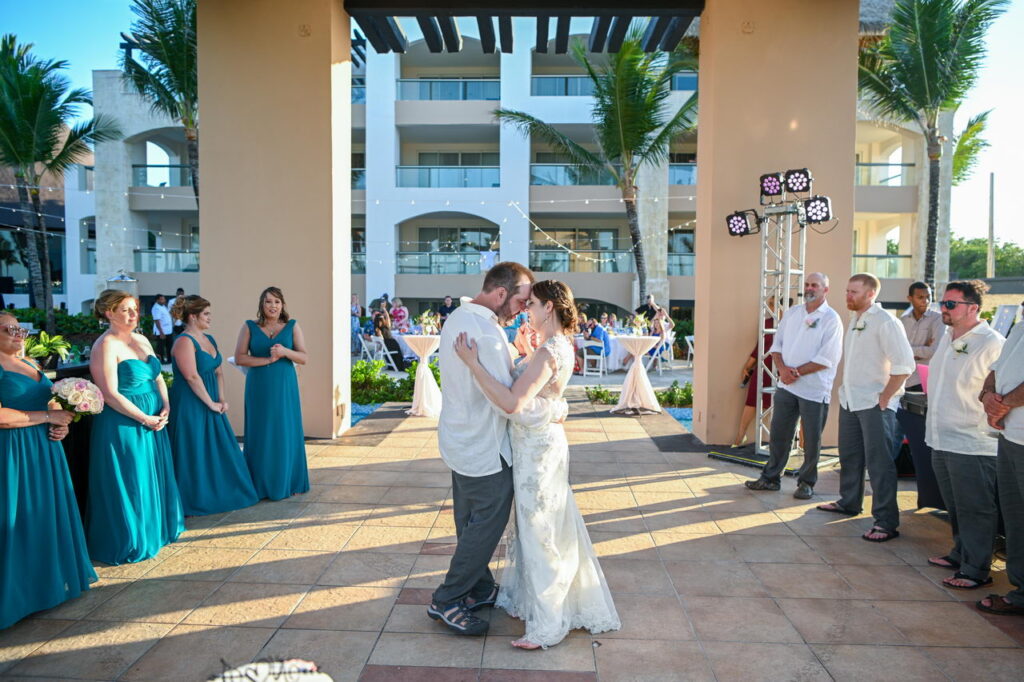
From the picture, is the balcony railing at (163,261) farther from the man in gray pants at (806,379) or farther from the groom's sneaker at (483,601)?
the groom's sneaker at (483,601)

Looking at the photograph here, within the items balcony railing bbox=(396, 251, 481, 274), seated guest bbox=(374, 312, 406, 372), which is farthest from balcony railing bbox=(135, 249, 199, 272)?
seated guest bbox=(374, 312, 406, 372)

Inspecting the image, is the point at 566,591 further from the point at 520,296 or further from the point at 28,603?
the point at 28,603

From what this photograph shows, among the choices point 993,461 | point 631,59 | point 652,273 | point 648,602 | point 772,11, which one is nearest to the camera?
point 648,602

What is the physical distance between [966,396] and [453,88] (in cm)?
2143

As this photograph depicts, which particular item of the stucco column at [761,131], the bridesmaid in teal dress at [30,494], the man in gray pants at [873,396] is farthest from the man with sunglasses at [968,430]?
the bridesmaid in teal dress at [30,494]

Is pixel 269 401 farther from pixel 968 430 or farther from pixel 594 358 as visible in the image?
pixel 594 358

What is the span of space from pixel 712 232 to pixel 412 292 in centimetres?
1707

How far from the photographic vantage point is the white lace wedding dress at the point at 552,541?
10.6 feet

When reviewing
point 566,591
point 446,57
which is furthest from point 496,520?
point 446,57

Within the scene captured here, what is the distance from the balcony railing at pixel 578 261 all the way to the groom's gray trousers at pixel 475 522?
20290mm

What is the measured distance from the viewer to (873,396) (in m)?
4.99

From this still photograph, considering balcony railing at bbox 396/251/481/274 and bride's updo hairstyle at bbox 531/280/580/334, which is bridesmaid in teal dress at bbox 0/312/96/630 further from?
balcony railing at bbox 396/251/481/274

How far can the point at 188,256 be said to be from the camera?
24.3m

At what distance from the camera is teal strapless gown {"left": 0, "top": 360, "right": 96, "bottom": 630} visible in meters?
3.39
